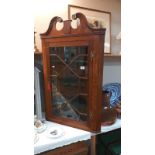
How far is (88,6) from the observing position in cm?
203

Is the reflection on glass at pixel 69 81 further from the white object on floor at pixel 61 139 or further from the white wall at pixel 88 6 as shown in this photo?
the white wall at pixel 88 6

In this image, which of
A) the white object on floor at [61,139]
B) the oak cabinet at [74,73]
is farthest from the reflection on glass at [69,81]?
the white object on floor at [61,139]

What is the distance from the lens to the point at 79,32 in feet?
4.75

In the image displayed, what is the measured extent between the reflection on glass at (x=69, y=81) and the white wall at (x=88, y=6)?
1.07ft

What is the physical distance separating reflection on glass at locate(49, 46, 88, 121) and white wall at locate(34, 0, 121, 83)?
1.07ft

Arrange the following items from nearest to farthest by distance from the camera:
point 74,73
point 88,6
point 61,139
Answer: point 61,139
point 74,73
point 88,6

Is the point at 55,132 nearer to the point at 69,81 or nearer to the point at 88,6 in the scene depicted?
the point at 69,81

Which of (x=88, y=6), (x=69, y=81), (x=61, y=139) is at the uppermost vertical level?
(x=88, y=6)

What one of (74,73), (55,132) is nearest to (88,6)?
(74,73)

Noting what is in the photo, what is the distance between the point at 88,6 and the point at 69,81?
2.78 feet

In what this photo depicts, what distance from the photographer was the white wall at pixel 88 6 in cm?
181
